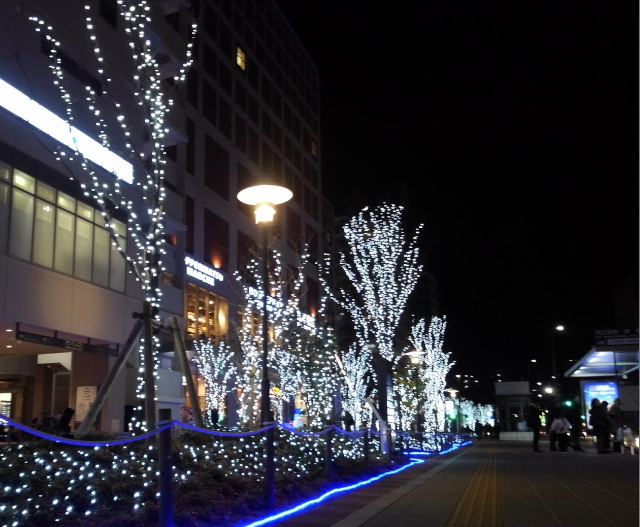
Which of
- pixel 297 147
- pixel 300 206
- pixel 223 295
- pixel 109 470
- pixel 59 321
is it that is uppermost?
pixel 297 147

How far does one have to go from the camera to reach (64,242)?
2472 centimetres

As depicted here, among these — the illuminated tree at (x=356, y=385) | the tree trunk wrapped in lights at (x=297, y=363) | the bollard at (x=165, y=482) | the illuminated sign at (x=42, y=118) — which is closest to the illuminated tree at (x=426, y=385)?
the illuminated tree at (x=356, y=385)

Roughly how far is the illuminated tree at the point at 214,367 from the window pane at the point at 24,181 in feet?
45.8

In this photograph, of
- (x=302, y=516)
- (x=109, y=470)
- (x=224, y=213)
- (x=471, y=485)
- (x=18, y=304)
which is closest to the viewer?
(x=109, y=470)

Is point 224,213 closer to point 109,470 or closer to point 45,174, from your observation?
point 45,174

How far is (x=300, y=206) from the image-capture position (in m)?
57.2

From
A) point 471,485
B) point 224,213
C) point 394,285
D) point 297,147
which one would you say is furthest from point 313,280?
point 471,485

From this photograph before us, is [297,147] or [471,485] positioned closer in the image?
[471,485]

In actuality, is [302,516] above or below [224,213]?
below

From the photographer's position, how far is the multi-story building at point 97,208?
73.9 feet

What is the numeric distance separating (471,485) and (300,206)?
4527 cm

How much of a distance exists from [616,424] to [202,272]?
2226 centimetres

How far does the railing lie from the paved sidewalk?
3.37 ft

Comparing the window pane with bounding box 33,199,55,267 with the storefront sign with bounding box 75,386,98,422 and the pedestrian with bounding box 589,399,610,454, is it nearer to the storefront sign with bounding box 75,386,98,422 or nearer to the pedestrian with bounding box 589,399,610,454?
the storefront sign with bounding box 75,386,98,422
